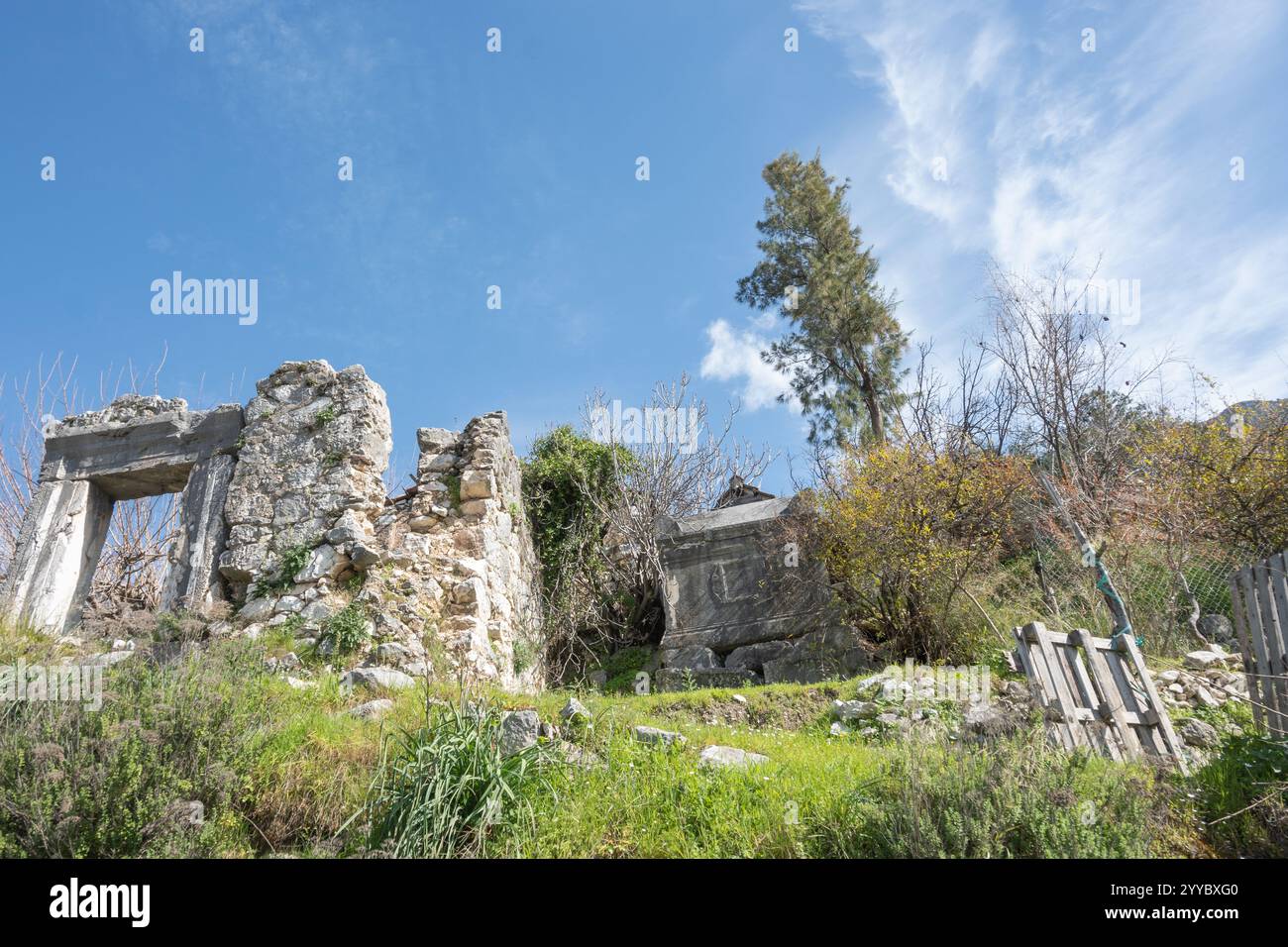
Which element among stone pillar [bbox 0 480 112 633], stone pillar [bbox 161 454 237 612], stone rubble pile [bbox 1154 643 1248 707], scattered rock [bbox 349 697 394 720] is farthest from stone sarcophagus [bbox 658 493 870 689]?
stone pillar [bbox 0 480 112 633]

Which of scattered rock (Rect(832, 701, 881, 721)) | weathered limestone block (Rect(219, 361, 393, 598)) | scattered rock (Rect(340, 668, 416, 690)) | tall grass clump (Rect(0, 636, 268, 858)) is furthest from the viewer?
weathered limestone block (Rect(219, 361, 393, 598))

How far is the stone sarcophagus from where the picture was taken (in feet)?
28.4

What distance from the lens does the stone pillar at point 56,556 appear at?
7691 mm

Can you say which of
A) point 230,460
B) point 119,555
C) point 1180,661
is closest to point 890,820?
point 1180,661

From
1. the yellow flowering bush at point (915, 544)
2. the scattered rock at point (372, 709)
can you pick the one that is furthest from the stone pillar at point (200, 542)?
the yellow flowering bush at point (915, 544)

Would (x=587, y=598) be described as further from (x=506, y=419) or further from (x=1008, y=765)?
(x=1008, y=765)

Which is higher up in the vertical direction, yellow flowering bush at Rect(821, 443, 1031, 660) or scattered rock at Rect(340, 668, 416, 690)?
yellow flowering bush at Rect(821, 443, 1031, 660)

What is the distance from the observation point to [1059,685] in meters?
4.94

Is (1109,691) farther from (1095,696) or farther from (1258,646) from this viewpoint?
(1258,646)

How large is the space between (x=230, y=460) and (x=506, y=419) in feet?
10.4

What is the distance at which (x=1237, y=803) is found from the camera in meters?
3.82

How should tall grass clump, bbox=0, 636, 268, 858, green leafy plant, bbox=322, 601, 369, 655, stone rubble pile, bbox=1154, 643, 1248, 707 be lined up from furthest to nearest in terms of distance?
green leafy plant, bbox=322, 601, 369, 655
stone rubble pile, bbox=1154, 643, 1248, 707
tall grass clump, bbox=0, 636, 268, 858

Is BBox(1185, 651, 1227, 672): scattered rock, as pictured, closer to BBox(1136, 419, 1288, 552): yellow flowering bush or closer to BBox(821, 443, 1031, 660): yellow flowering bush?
BBox(821, 443, 1031, 660): yellow flowering bush

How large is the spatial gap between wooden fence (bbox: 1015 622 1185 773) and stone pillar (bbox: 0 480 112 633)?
9195 mm
